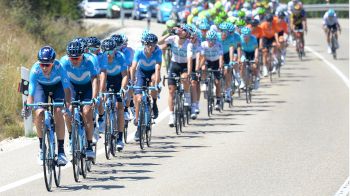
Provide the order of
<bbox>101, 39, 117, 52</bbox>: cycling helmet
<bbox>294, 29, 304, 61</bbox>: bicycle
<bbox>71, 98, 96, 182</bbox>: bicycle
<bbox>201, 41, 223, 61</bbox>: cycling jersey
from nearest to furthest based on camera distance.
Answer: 1. <bbox>71, 98, 96, 182</bbox>: bicycle
2. <bbox>101, 39, 117, 52</bbox>: cycling helmet
3. <bbox>201, 41, 223, 61</bbox>: cycling jersey
4. <bbox>294, 29, 304, 61</bbox>: bicycle

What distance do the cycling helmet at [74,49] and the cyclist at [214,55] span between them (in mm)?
8623

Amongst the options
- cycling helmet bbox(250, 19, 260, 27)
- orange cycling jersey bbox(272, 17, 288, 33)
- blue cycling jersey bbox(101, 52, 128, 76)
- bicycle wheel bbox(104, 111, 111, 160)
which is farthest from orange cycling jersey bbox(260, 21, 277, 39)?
bicycle wheel bbox(104, 111, 111, 160)

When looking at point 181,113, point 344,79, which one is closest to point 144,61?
point 181,113

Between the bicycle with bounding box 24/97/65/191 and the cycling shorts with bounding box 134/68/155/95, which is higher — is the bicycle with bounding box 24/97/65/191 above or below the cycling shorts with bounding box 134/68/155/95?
below

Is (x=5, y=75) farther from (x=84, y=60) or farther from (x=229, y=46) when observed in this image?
(x=84, y=60)

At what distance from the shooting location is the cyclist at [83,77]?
48.8ft

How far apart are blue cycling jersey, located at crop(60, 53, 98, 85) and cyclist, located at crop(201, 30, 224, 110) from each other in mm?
7969

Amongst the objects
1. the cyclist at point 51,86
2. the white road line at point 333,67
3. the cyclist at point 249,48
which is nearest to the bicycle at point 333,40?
the white road line at point 333,67

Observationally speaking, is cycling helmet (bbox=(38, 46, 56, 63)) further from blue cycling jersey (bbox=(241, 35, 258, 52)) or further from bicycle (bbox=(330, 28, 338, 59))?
bicycle (bbox=(330, 28, 338, 59))

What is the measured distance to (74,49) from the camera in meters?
14.8

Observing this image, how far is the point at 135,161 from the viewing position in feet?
53.9

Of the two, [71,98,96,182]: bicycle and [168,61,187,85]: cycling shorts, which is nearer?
[71,98,96,182]: bicycle

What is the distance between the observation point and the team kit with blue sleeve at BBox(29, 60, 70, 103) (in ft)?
46.6

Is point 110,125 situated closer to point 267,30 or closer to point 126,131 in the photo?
point 126,131
